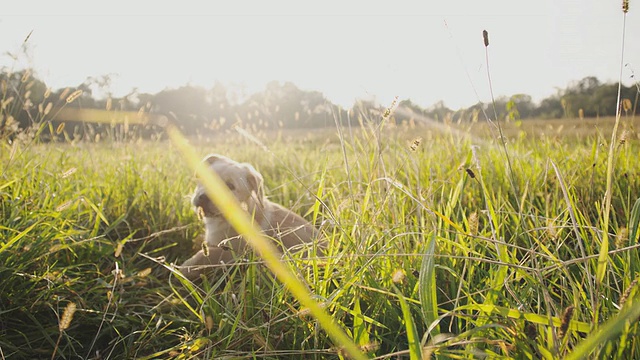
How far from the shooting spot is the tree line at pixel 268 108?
245 cm

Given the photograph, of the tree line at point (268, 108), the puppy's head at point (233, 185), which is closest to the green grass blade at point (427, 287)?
the tree line at point (268, 108)

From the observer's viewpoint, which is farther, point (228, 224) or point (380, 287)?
point (228, 224)

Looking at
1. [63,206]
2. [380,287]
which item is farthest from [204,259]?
[380,287]

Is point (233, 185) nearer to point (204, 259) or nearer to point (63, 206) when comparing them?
point (204, 259)

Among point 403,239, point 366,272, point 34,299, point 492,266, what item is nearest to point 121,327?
point 34,299

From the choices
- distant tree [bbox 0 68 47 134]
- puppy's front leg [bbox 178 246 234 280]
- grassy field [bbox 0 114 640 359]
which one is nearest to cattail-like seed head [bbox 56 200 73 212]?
grassy field [bbox 0 114 640 359]

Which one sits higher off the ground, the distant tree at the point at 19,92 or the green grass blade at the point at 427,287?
the distant tree at the point at 19,92

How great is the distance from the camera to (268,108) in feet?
14.7

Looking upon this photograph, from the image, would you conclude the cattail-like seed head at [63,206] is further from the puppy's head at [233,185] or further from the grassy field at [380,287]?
the puppy's head at [233,185]

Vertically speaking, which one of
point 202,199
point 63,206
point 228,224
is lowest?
point 228,224

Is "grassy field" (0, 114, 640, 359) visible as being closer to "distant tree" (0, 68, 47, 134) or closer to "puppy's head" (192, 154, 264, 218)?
"distant tree" (0, 68, 47, 134)

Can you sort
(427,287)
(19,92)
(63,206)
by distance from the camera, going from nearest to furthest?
(427,287), (63,206), (19,92)

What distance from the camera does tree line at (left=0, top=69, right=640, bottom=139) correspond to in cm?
245

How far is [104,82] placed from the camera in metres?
3.74
